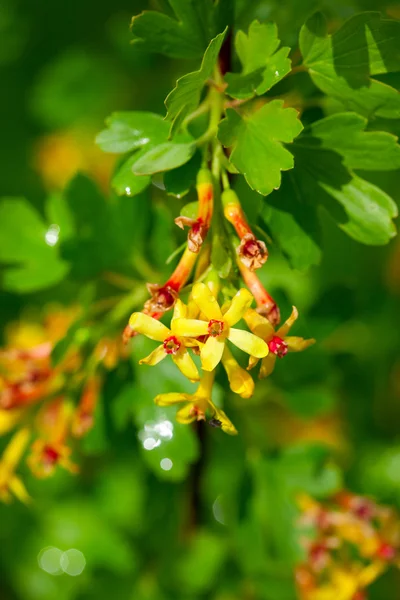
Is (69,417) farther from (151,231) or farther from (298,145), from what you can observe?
(298,145)

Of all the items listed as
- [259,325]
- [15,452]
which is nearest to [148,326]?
[259,325]

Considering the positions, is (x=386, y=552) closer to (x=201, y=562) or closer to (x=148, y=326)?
(x=201, y=562)

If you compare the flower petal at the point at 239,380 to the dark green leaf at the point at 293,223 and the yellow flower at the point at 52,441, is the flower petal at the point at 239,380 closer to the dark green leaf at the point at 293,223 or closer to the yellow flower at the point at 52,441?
the dark green leaf at the point at 293,223

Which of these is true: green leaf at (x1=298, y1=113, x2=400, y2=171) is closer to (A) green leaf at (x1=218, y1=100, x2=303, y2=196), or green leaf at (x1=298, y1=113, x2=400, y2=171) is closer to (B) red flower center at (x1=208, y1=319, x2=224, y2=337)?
(A) green leaf at (x1=218, y1=100, x2=303, y2=196)

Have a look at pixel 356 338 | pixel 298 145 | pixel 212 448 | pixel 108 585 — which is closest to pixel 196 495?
pixel 212 448

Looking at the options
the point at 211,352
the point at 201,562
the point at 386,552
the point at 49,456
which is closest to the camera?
the point at 211,352

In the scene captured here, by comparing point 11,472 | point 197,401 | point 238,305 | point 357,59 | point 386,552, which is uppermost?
point 357,59
